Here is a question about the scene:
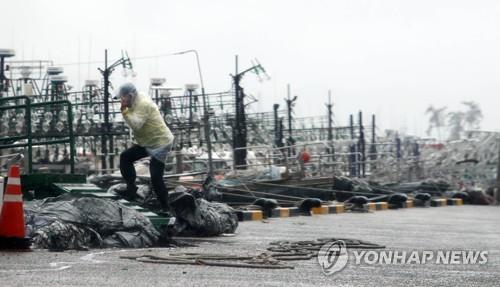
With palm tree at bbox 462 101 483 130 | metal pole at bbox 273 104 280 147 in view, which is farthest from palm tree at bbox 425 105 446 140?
metal pole at bbox 273 104 280 147

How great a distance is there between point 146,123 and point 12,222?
9.39ft

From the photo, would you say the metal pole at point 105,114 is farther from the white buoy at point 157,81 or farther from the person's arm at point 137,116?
the person's arm at point 137,116

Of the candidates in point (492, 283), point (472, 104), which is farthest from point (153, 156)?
point (472, 104)

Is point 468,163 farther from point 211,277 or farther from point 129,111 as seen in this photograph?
point 211,277

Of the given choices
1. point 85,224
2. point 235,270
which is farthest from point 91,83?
point 235,270

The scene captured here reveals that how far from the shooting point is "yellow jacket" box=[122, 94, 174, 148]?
11.8 m

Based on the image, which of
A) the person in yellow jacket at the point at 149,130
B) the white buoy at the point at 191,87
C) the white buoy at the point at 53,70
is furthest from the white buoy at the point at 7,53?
the person in yellow jacket at the point at 149,130

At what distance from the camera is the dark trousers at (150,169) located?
11875 millimetres

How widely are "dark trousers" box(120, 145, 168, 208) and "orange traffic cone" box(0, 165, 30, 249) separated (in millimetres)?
2483

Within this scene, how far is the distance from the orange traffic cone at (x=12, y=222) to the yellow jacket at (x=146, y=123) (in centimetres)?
244

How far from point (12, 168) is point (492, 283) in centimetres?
510

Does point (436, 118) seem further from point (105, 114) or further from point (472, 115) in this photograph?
point (105, 114)

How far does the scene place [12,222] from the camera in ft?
31.0

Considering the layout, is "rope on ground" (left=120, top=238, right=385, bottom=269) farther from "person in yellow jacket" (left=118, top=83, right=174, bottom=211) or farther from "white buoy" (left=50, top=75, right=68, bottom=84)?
"white buoy" (left=50, top=75, right=68, bottom=84)
